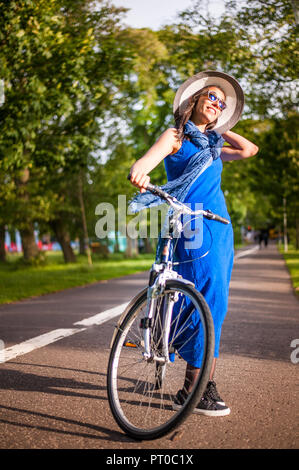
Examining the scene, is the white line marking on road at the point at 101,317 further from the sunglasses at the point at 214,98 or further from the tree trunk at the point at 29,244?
the tree trunk at the point at 29,244

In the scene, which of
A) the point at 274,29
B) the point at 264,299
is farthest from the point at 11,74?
the point at 264,299

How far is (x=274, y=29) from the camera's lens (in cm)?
1079

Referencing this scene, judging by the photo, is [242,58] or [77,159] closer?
[242,58]

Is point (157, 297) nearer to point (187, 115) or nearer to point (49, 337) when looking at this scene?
point (187, 115)

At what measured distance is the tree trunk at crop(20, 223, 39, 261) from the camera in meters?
28.0

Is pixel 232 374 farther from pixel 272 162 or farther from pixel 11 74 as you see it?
pixel 272 162

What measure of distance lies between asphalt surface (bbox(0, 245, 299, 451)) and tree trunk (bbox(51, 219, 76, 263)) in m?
25.5

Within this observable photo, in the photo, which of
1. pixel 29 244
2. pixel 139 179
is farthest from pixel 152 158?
pixel 29 244

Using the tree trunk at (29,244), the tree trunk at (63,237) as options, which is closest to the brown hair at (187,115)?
the tree trunk at (29,244)

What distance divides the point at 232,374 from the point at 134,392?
1.17 metres

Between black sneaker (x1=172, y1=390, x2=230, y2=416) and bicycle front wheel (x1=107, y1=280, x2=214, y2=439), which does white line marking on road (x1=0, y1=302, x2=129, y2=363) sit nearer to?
bicycle front wheel (x1=107, y1=280, x2=214, y2=439)

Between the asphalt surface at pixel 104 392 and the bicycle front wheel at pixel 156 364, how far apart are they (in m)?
0.13

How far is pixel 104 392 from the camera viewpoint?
4.21 metres

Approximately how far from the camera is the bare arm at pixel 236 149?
13.6ft
